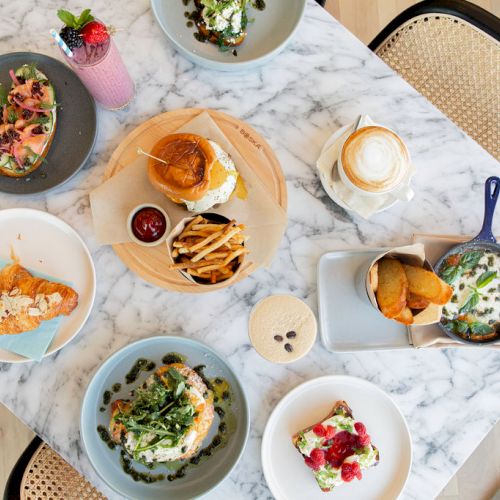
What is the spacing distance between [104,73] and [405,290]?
3.24 ft

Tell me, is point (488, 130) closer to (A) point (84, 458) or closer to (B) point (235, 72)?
(B) point (235, 72)

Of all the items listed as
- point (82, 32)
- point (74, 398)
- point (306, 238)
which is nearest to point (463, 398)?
point (306, 238)

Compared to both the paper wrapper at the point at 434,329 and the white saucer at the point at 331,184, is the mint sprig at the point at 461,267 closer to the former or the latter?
the paper wrapper at the point at 434,329

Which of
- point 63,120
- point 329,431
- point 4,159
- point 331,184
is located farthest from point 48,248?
point 329,431

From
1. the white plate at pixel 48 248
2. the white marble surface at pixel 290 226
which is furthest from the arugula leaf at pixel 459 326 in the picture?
the white plate at pixel 48 248

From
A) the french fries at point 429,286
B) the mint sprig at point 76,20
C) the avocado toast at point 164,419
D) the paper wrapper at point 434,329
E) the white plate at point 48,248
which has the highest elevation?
the mint sprig at point 76,20

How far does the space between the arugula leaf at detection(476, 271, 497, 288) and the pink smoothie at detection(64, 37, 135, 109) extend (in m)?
1.14

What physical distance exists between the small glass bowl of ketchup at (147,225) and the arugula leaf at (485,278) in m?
0.89

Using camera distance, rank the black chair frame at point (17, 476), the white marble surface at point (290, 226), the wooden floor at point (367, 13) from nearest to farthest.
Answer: the white marble surface at point (290, 226) → the black chair frame at point (17, 476) → the wooden floor at point (367, 13)

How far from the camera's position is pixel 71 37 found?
1338 millimetres

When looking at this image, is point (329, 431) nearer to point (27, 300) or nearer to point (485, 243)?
point (485, 243)

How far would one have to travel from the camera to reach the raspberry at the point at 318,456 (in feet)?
4.65

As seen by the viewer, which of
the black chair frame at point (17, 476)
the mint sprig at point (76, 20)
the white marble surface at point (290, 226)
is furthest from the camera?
the black chair frame at point (17, 476)

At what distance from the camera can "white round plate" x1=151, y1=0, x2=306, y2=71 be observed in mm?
1563
